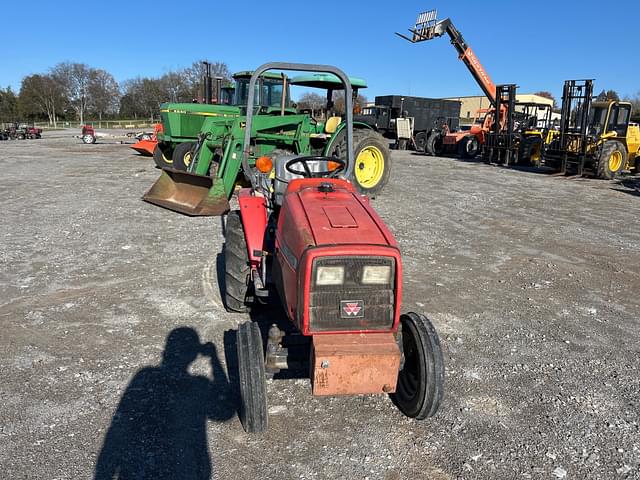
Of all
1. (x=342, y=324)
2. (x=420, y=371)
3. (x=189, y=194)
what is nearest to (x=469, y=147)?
(x=189, y=194)

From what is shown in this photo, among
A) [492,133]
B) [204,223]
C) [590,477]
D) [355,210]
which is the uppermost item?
[492,133]

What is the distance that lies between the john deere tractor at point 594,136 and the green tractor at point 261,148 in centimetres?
759

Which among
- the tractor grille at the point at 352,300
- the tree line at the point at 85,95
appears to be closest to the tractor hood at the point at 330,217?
the tractor grille at the point at 352,300

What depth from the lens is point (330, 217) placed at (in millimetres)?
3006

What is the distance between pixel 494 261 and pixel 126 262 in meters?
4.64

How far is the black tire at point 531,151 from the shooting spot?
17609mm

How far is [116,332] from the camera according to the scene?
403 cm

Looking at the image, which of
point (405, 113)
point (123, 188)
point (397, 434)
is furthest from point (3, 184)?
point (405, 113)

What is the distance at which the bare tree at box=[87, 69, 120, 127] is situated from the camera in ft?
208

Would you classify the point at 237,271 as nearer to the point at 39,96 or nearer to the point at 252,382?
the point at 252,382

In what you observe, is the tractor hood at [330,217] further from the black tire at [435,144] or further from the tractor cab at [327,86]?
the black tire at [435,144]

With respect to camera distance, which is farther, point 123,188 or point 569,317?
point 123,188

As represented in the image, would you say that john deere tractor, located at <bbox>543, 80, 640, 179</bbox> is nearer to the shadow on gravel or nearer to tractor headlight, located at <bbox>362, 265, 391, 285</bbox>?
the shadow on gravel

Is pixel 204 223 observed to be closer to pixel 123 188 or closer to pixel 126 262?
pixel 126 262
